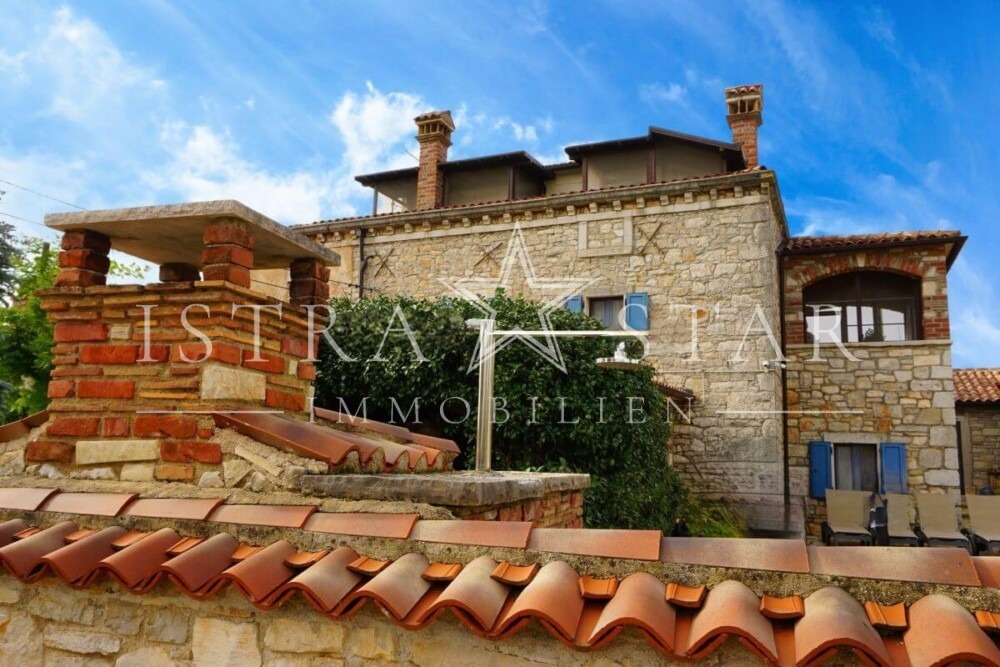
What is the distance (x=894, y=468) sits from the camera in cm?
1258

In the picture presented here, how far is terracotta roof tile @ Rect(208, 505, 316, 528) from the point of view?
2.57 meters

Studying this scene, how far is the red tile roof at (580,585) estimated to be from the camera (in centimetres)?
172

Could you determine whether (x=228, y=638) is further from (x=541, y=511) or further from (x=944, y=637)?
(x=541, y=511)

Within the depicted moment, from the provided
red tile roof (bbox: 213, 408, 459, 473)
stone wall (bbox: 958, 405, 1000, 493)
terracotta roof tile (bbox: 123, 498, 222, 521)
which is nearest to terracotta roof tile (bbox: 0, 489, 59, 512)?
terracotta roof tile (bbox: 123, 498, 222, 521)

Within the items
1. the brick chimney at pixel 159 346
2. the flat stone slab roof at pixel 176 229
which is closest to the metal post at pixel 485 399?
the flat stone slab roof at pixel 176 229

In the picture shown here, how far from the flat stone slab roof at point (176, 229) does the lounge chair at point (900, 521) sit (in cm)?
1088

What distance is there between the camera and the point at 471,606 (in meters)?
1.94

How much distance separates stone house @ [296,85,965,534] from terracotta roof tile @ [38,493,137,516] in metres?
9.79

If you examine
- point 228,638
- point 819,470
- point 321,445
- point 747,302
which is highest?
point 747,302

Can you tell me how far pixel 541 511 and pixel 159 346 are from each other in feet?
7.60

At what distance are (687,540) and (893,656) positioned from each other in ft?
2.04

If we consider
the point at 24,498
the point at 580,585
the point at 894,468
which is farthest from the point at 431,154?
the point at 580,585

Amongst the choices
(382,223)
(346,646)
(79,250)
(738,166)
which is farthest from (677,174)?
(346,646)

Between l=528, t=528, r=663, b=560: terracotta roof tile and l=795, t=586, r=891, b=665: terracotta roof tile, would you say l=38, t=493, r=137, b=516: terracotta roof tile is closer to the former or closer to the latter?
l=528, t=528, r=663, b=560: terracotta roof tile
